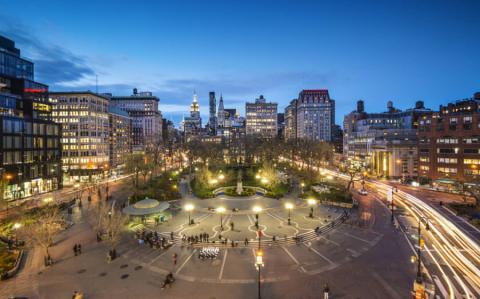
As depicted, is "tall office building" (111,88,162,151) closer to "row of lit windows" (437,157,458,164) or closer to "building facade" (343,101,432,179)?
"building facade" (343,101,432,179)

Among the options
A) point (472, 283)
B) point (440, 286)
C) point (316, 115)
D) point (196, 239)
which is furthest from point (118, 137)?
point (316, 115)

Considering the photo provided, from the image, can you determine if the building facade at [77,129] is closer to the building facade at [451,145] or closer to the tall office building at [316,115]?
the building facade at [451,145]

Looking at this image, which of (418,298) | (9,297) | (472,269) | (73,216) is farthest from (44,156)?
(472,269)

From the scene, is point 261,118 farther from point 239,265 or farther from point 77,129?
point 239,265

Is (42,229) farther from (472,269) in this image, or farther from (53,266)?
(472,269)

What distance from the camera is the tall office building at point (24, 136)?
53.9 m

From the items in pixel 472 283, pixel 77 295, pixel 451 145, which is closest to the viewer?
pixel 77 295

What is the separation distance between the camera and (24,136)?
190 ft

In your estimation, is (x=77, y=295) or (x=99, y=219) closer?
(x=77, y=295)

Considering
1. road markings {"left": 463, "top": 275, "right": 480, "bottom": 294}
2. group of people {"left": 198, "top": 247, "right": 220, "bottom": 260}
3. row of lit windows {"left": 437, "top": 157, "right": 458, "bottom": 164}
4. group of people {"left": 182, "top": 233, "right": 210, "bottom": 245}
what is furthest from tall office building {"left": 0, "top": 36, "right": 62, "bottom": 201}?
row of lit windows {"left": 437, "top": 157, "right": 458, "bottom": 164}

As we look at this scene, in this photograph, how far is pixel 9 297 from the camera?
2050cm

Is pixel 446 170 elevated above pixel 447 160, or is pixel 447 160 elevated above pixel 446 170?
pixel 447 160

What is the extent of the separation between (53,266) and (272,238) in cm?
2500

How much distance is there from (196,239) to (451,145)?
78.8 meters
